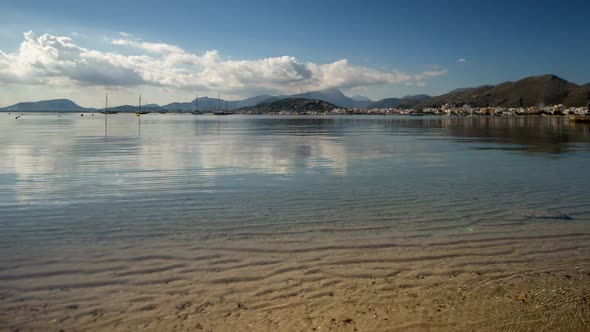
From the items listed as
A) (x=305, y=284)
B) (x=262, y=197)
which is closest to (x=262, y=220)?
→ (x=262, y=197)

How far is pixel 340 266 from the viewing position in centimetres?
814

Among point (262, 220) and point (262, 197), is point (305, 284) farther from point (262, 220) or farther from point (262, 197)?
point (262, 197)

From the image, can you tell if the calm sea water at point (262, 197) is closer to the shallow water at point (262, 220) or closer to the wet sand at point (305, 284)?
the shallow water at point (262, 220)

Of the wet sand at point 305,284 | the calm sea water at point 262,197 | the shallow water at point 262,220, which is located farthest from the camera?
the calm sea water at point 262,197

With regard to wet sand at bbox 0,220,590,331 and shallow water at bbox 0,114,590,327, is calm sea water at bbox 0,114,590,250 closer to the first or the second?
shallow water at bbox 0,114,590,327

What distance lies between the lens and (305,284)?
727 centimetres

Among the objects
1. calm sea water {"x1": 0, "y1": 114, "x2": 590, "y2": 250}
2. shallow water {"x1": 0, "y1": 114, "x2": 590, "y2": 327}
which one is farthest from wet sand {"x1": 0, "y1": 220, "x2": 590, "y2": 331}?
calm sea water {"x1": 0, "y1": 114, "x2": 590, "y2": 250}

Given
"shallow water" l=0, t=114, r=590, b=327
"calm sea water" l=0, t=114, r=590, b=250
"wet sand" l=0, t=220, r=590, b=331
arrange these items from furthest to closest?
"calm sea water" l=0, t=114, r=590, b=250 < "shallow water" l=0, t=114, r=590, b=327 < "wet sand" l=0, t=220, r=590, b=331

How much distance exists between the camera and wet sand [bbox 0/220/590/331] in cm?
607

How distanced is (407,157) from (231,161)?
1220cm

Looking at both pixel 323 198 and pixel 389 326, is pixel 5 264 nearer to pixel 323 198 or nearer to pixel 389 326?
pixel 389 326

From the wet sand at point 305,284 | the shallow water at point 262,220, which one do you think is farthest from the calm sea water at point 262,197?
the wet sand at point 305,284

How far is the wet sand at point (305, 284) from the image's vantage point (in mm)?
6070

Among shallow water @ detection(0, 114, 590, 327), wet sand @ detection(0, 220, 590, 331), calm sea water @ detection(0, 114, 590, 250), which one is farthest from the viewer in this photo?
calm sea water @ detection(0, 114, 590, 250)
